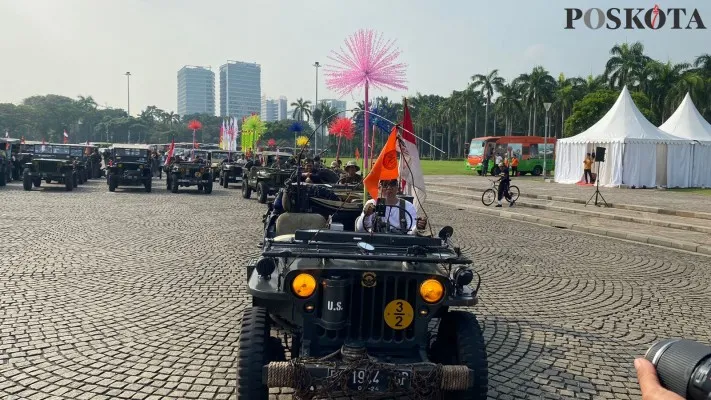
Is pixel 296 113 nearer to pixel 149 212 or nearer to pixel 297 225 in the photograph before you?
pixel 149 212

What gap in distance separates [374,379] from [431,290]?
65 cm

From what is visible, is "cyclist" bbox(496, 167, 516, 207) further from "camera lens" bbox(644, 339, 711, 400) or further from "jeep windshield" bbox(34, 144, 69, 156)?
"camera lens" bbox(644, 339, 711, 400)

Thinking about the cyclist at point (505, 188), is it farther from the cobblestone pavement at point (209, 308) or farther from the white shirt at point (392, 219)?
the white shirt at point (392, 219)

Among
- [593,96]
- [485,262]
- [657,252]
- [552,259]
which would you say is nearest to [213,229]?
[485,262]

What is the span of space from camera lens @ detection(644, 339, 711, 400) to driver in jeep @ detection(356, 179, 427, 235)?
3.21 metres

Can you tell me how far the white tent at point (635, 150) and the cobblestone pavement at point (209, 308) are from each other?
16.3 metres

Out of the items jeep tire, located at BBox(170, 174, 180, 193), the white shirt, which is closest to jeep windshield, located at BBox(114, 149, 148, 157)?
jeep tire, located at BBox(170, 174, 180, 193)

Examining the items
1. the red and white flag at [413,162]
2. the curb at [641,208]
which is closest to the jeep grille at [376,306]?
the red and white flag at [413,162]

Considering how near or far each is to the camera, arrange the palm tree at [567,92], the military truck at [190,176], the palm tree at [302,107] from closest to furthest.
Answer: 1. the military truck at [190,176]
2. the palm tree at [567,92]
3. the palm tree at [302,107]

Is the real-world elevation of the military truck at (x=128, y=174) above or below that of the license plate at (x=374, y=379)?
above

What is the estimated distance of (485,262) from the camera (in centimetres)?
957

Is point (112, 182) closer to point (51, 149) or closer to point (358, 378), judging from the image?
point (51, 149)

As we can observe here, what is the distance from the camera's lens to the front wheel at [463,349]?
142 inches

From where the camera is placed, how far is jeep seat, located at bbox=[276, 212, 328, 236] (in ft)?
19.4
